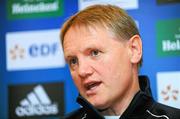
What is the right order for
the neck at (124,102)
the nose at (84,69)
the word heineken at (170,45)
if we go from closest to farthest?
the nose at (84,69) → the neck at (124,102) → the word heineken at (170,45)

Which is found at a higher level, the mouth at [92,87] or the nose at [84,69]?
the nose at [84,69]

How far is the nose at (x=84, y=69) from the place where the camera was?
1.18 meters

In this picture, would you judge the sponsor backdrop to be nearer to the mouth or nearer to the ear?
the ear

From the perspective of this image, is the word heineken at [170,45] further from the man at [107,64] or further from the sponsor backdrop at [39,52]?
the man at [107,64]

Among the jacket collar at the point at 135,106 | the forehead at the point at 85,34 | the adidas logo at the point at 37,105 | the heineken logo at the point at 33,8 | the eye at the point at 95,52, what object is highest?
the heineken logo at the point at 33,8

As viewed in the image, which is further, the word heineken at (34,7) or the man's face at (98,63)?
the word heineken at (34,7)

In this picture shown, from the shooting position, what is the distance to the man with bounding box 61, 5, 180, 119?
47.4 inches

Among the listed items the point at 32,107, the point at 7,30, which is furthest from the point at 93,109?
the point at 7,30

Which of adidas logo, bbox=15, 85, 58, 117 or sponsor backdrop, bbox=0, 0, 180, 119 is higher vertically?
sponsor backdrop, bbox=0, 0, 180, 119

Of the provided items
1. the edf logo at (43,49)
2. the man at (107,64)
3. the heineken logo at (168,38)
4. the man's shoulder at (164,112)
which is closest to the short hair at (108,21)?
the man at (107,64)

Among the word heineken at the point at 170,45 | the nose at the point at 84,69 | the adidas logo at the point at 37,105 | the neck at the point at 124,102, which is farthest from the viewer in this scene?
the adidas logo at the point at 37,105

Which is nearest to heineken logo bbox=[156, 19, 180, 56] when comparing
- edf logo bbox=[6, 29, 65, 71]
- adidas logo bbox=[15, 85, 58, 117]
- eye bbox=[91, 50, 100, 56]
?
edf logo bbox=[6, 29, 65, 71]

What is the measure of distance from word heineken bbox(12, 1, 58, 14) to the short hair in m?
0.91

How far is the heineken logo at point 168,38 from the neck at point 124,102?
2.41 ft
